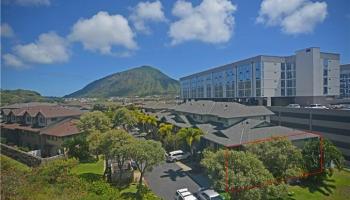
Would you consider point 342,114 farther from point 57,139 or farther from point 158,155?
point 57,139

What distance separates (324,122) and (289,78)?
2275 centimetres

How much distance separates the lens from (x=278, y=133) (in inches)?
991

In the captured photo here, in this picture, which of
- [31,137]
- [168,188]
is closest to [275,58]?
[168,188]

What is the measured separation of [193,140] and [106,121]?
33.3 ft

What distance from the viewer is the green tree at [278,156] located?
1827cm

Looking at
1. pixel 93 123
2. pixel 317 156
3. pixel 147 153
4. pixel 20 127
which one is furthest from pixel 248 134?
pixel 20 127

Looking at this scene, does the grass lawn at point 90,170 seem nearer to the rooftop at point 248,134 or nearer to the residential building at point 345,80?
the rooftop at point 248,134

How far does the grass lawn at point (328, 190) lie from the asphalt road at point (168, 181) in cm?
798

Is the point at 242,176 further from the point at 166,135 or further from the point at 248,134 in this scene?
the point at 166,135

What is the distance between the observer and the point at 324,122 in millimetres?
33594

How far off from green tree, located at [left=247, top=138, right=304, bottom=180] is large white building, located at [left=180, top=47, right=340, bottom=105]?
3562 centimetres

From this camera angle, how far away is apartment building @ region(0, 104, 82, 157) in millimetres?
30359

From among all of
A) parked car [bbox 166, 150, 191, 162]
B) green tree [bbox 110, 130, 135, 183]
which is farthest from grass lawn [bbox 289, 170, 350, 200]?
green tree [bbox 110, 130, 135, 183]

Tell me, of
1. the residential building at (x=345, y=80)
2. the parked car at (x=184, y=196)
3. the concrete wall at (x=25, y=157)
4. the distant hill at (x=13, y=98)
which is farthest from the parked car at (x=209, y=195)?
the residential building at (x=345, y=80)
